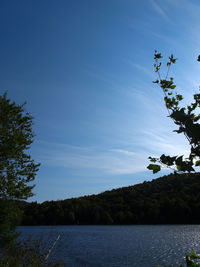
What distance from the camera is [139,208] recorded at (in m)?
79.8

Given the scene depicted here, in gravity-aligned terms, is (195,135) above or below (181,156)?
above

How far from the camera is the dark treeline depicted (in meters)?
72.6

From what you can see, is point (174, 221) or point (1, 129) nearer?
point (1, 129)

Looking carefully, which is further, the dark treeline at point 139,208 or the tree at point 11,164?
the dark treeline at point 139,208

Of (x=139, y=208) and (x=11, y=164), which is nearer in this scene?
(x=11, y=164)

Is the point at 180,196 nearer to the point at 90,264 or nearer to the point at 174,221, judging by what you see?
the point at 174,221

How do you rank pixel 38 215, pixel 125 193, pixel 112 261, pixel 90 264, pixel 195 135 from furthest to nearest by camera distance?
pixel 125 193
pixel 38 215
pixel 112 261
pixel 90 264
pixel 195 135

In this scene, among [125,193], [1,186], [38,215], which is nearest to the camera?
[1,186]

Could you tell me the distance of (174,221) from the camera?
73938 millimetres

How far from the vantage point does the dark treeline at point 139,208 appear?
238 ft

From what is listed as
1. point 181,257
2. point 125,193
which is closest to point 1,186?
point 181,257

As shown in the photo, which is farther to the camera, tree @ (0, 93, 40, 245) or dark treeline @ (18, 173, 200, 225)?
dark treeline @ (18, 173, 200, 225)

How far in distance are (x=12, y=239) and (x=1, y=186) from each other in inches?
121

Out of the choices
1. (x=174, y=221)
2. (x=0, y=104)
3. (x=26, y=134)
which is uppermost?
(x=0, y=104)
